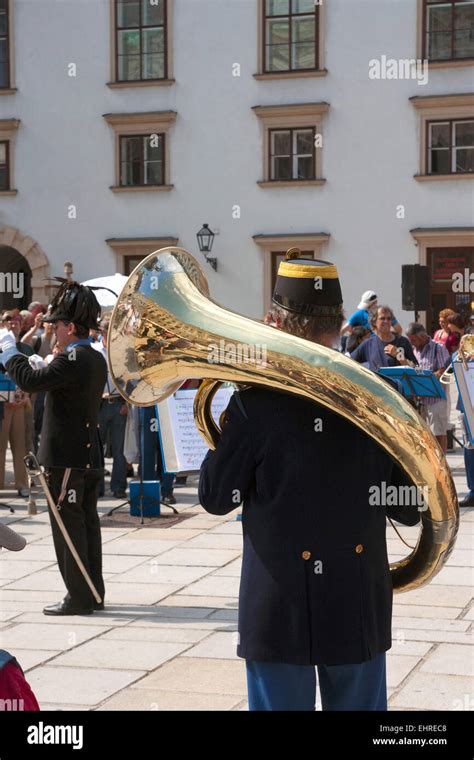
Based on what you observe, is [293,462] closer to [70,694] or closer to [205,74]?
[70,694]

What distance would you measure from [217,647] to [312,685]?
318cm

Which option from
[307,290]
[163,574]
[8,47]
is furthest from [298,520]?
[8,47]

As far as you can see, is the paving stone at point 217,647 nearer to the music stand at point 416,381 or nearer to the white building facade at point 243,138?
the music stand at point 416,381

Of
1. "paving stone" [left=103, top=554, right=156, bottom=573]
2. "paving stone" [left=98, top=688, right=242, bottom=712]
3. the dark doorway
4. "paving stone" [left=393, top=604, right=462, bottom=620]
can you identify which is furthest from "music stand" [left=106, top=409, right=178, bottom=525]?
the dark doorway

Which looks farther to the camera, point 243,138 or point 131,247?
point 131,247

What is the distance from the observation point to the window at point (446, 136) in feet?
86.9

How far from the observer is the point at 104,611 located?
24.6 ft

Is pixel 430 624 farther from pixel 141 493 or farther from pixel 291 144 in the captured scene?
pixel 291 144

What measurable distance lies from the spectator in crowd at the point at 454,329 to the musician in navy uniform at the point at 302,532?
11999 millimetres

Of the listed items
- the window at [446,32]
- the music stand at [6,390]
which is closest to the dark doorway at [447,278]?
the window at [446,32]

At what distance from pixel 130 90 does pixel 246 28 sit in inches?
123

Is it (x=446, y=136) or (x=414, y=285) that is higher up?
(x=446, y=136)

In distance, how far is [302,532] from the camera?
11.2ft
